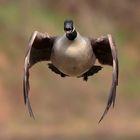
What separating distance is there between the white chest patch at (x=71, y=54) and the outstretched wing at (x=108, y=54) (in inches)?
7.6

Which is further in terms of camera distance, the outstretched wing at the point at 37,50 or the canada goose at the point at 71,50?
the canada goose at the point at 71,50

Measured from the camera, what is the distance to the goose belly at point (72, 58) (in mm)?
8984

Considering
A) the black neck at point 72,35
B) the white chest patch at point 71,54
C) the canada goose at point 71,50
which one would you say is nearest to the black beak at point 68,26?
the canada goose at point 71,50

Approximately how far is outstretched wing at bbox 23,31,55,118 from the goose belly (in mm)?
187

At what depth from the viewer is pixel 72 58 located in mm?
8992

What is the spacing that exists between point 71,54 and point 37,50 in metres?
0.64

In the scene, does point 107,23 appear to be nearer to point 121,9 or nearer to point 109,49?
point 121,9

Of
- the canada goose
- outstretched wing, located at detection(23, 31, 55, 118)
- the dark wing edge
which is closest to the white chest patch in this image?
the canada goose

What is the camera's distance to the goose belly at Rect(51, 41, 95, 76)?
898cm

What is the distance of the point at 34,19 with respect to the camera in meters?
23.8

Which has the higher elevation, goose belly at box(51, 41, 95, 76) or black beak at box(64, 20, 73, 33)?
black beak at box(64, 20, 73, 33)

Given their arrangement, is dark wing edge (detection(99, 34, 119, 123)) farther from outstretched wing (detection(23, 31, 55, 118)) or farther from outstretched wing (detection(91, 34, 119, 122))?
outstretched wing (detection(23, 31, 55, 118))

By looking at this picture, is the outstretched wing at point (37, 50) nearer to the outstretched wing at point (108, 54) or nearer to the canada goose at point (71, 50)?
the canada goose at point (71, 50)

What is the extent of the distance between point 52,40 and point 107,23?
51.9ft
